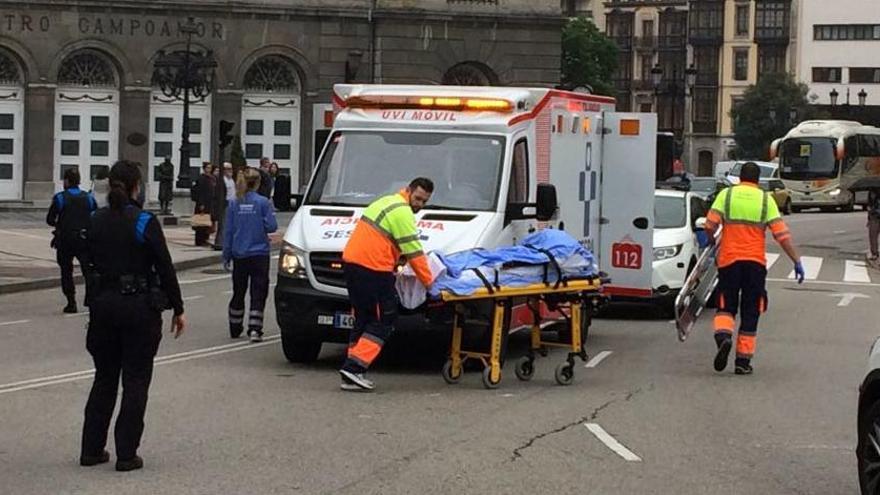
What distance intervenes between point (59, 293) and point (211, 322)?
5190 mm

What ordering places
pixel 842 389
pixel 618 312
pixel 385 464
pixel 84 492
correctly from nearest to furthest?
pixel 84 492
pixel 385 464
pixel 842 389
pixel 618 312

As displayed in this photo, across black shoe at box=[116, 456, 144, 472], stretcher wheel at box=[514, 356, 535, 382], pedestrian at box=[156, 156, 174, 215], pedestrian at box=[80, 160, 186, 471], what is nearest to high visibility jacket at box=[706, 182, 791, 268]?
stretcher wheel at box=[514, 356, 535, 382]

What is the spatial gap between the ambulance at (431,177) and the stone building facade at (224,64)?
98.3 feet

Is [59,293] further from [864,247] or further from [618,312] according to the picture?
[864,247]

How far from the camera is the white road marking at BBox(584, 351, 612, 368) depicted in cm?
1516

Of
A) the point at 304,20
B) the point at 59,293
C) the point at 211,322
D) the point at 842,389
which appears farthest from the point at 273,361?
the point at 304,20

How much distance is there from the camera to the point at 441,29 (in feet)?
160

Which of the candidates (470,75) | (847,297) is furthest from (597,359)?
(470,75)

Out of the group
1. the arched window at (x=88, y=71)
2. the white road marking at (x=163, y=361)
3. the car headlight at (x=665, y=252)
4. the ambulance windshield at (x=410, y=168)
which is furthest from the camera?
the arched window at (x=88, y=71)

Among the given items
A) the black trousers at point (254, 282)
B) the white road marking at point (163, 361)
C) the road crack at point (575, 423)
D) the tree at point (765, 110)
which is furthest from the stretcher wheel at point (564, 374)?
the tree at point (765, 110)

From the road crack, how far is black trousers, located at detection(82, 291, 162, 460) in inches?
91.5

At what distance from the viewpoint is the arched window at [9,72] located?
45.1 metres

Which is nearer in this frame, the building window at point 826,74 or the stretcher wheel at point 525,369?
the stretcher wheel at point 525,369

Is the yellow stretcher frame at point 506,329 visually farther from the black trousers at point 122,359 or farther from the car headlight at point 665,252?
the car headlight at point 665,252
